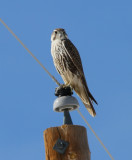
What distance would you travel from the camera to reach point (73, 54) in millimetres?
8625

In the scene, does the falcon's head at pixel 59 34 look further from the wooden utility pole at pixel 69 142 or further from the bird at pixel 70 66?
the wooden utility pole at pixel 69 142

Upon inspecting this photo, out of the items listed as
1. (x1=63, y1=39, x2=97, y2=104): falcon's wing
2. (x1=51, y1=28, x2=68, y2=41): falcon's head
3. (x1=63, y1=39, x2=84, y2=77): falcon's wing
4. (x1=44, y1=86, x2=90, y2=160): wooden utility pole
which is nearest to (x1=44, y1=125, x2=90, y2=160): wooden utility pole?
(x1=44, y1=86, x2=90, y2=160): wooden utility pole

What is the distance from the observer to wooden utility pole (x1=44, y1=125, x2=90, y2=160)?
4.09m

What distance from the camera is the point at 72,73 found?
8586mm

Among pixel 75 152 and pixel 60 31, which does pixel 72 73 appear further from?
pixel 75 152

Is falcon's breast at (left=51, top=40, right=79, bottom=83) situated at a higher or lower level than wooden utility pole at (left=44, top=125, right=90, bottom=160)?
higher

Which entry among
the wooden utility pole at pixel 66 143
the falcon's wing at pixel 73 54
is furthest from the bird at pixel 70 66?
the wooden utility pole at pixel 66 143

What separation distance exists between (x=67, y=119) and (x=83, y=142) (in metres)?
0.39

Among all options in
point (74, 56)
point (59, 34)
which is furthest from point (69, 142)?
point (59, 34)

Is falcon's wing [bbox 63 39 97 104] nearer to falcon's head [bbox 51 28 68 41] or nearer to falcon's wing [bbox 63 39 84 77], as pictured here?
falcon's wing [bbox 63 39 84 77]

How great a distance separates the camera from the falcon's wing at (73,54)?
28.0 feet

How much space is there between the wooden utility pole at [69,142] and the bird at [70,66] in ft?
13.5

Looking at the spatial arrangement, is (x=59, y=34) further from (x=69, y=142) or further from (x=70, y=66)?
(x=69, y=142)

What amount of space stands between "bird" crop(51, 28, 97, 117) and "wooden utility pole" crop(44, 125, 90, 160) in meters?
4.13
